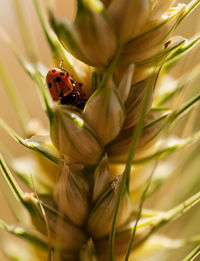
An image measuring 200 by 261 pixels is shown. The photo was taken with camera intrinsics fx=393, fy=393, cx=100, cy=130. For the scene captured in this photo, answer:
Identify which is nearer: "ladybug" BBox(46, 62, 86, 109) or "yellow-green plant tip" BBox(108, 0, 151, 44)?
"yellow-green plant tip" BBox(108, 0, 151, 44)

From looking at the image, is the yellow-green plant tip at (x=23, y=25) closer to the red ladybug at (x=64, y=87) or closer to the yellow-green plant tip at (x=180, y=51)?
the red ladybug at (x=64, y=87)

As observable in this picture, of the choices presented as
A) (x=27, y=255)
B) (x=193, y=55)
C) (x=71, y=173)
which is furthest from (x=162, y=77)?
(x=27, y=255)

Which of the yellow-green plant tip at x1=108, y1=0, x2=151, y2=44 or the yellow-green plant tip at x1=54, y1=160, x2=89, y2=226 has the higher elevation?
the yellow-green plant tip at x1=108, y1=0, x2=151, y2=44

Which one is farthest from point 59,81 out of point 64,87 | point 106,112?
point 106,112

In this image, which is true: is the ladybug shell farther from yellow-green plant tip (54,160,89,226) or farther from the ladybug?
yellow-green plant tip (54,160,89,226)

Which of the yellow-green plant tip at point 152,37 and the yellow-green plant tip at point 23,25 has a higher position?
the yellow-green plant tip at point 23,25

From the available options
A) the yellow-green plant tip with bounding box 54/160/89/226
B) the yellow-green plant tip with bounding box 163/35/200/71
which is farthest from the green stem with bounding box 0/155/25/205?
the yellow-green plant tip with bounding box 163/35/200/71

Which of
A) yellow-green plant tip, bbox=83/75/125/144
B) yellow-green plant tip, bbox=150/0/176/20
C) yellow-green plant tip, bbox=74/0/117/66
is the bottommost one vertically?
yellow-green plant tip, bbox=83/75/125/144

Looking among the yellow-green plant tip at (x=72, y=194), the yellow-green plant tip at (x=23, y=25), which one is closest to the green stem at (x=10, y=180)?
the yellow-green plant tip at (x=72, y=194)
